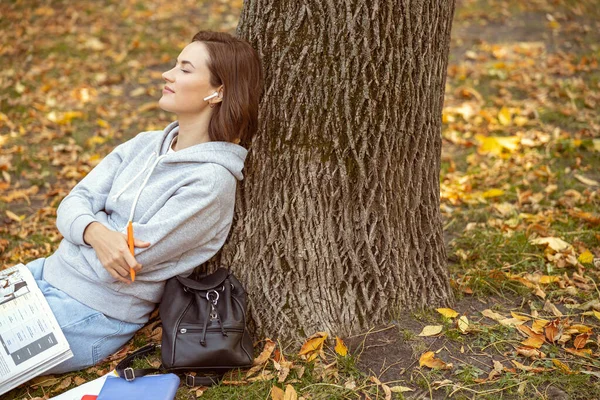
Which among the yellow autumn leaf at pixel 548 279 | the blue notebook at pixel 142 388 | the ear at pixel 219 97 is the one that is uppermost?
the ear at pixel 219 97

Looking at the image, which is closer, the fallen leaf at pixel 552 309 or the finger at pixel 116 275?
the finger at pixel 116 275

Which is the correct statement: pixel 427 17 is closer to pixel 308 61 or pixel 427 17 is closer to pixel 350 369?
pixel 308 61

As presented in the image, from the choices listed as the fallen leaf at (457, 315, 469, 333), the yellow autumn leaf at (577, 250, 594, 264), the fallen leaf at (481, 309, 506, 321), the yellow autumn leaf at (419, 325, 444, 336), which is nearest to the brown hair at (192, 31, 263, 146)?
the yellow autumn leaf at (419, 325, 444, 336)

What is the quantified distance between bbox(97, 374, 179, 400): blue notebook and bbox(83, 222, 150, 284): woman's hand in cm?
43

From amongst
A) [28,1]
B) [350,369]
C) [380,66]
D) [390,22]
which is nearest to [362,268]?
[350,369]

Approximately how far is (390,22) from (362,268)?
112 cm

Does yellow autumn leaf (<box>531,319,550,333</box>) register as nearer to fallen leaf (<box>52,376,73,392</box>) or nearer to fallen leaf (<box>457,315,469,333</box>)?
fallen leaf (<box>457,315,469,333</box>)

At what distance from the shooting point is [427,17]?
2.65m

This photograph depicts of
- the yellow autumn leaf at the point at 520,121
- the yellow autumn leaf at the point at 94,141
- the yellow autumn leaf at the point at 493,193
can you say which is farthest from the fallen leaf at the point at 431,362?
the yellow autumn leaf at the point at 94,141

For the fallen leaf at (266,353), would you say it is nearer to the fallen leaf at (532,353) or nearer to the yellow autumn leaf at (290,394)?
the yellow autumn leaf at (290,394)

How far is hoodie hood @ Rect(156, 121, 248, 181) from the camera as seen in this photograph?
9.05ft

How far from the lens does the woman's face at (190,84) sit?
2.78 m

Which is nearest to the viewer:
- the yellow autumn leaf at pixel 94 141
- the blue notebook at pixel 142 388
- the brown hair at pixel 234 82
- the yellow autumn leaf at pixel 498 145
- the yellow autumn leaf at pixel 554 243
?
the blue notebook at pixel 142 388

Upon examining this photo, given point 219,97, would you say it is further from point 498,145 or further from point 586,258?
point 498,145
